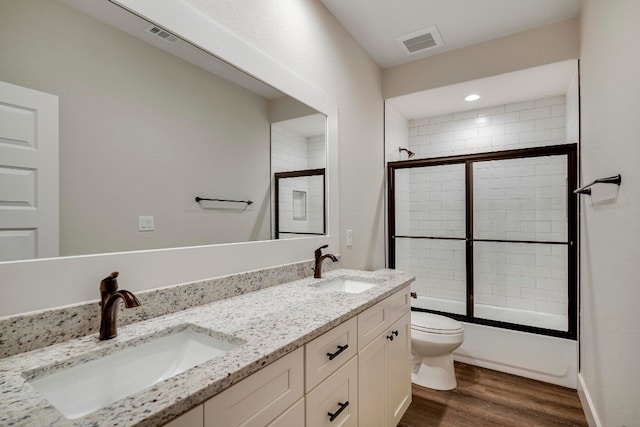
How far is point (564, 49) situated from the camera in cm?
234

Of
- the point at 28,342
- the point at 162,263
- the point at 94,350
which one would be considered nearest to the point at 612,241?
the point at 162,263

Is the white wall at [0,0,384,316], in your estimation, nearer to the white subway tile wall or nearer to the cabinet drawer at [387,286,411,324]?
the cabinet drawer at [387,286,411,324]

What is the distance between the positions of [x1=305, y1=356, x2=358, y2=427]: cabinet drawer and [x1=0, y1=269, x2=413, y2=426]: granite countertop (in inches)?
8.1

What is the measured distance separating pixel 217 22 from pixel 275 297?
125 centimetres

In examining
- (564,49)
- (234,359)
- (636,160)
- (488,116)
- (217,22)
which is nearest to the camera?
(234,359)

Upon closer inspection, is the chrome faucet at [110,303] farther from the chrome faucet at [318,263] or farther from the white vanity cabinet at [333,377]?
the chrome faucet at [318,263]

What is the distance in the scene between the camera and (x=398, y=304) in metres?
1.85

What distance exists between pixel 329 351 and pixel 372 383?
51 cm

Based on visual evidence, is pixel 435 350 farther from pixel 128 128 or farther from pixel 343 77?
pixel 128 128

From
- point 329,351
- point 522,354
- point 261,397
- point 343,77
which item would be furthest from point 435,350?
point 343,77

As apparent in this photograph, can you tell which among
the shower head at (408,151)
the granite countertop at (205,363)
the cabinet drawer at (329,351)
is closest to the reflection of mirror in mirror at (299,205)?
the granite countertop at (205,363)

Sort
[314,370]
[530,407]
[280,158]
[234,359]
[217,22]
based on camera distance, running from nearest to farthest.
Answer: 1. [234,359]
2. [314,370]
3. [217,22]
4. [280,158]
5. [530,407]

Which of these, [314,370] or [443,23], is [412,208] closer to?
[443,23]

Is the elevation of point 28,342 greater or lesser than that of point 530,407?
greater
